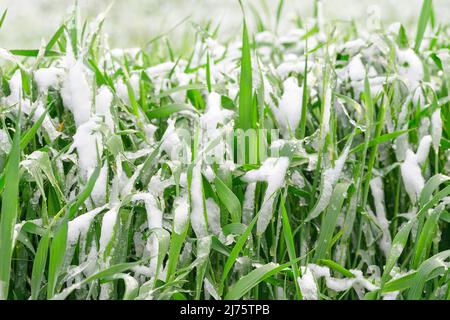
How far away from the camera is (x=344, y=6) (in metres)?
5.29

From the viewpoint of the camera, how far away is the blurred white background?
456 centimetres

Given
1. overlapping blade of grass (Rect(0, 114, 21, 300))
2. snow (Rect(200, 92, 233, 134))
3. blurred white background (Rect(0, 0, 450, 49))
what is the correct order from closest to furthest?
overlapping blade of grass (Rect(0, 114, 21, 300)) < snow (Rect(200, 92, 233, 134)) < blurred white background (Rect(0, 0, 450, 49))

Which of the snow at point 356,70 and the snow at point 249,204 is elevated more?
the snow at point 356,70

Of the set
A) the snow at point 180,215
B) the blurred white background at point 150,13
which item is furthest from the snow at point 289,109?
the blurred white background at point 150,13

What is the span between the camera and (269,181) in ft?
4.27

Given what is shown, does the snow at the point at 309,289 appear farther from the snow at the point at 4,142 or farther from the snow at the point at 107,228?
the snow at the point at 4,142

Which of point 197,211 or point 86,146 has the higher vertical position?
point 86,146

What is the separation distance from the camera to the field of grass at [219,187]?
122 centimetres

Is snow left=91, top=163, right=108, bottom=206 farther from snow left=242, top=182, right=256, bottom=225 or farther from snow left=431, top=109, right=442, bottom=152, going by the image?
snow left=431, top=109, right=442, bottom=152

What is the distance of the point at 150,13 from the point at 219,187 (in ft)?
12.9

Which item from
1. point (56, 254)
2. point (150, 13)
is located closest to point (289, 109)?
point (56, 254)

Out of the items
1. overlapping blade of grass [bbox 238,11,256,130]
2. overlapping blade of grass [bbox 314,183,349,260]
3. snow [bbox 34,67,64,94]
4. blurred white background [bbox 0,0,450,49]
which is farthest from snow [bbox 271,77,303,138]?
blurred white background [bbox 0,0,450,49]

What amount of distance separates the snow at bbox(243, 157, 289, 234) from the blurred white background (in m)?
3.15

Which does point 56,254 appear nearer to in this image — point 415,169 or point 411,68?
point 415,169
